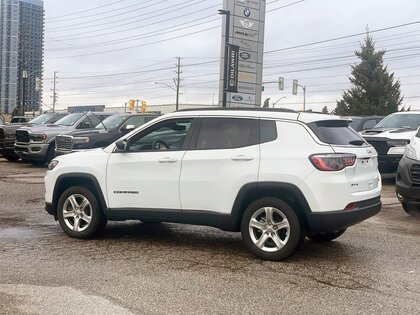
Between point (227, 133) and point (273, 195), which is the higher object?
point (227, 133)

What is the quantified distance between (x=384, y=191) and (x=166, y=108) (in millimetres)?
79796

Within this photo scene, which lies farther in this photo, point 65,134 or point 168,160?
point 65,134

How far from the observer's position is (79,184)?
7.05 meters

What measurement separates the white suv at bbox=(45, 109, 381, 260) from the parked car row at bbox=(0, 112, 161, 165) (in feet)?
22.9

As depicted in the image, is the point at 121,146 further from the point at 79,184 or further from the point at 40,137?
the point at 40,137

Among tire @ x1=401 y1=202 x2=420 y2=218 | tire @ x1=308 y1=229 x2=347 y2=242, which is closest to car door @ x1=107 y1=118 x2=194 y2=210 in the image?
tire @ x1=308 y1=229 x2=347 y2=242

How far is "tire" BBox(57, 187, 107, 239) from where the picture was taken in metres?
6.85

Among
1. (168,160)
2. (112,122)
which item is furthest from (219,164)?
(112,122)

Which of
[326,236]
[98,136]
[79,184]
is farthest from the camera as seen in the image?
[98,136]

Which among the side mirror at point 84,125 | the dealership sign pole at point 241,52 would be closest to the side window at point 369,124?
the dealership sign pole at point 241,52

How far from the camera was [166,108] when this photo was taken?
3578 inches

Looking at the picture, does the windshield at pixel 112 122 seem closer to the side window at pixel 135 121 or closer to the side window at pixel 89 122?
the side window at pixel 135 121

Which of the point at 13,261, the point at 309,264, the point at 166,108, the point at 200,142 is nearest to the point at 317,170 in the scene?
the point at 309,264

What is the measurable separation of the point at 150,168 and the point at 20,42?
180 feet
